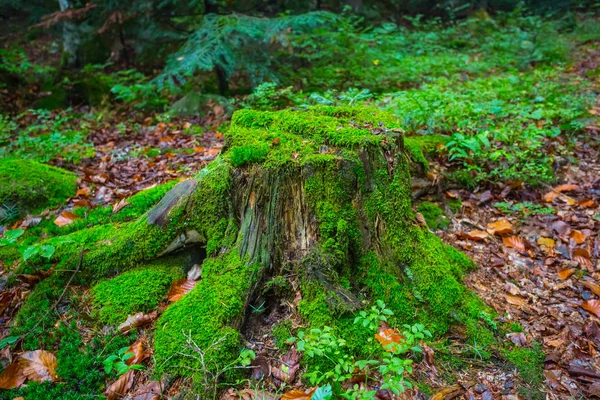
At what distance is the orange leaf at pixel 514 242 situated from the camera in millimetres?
3881

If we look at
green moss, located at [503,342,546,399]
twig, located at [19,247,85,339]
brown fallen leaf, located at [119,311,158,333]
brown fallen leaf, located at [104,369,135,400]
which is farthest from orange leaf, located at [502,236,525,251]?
twig, located at [19,247,85,339]

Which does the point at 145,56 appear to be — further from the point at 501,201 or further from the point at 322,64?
the point at 501,201

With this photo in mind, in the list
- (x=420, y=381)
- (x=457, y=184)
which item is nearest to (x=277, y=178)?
(x=420, y=381)

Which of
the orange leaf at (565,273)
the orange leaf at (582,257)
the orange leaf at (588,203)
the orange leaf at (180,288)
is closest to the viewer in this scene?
the orange leaf at (180,288)

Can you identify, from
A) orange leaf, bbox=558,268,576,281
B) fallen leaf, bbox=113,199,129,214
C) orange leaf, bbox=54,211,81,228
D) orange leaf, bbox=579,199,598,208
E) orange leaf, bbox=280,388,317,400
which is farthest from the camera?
orange leaf, bbox=579,199,598,208

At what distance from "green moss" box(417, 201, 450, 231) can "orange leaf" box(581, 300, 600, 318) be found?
4.44 ft

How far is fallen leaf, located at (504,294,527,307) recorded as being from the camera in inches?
126

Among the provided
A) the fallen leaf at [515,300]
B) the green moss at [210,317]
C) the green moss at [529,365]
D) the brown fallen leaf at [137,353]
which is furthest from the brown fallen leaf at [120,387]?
the fallen leaf at [515,300]

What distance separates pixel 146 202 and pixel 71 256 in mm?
927

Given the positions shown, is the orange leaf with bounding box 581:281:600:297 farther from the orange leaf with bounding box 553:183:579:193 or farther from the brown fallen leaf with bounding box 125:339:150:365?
the brown fallen leaf with bounding box 125:339:150:365

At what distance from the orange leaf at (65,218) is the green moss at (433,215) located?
3.63 meters

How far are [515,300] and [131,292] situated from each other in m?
3.16

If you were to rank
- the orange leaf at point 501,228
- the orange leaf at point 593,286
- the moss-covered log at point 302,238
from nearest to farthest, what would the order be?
the moss-covered log at point 302,238
the orange leaf at point 593,286
the orange leaf at point 501,228

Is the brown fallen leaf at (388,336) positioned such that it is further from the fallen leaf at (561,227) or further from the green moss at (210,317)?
the fallen leaf at (561,227)
